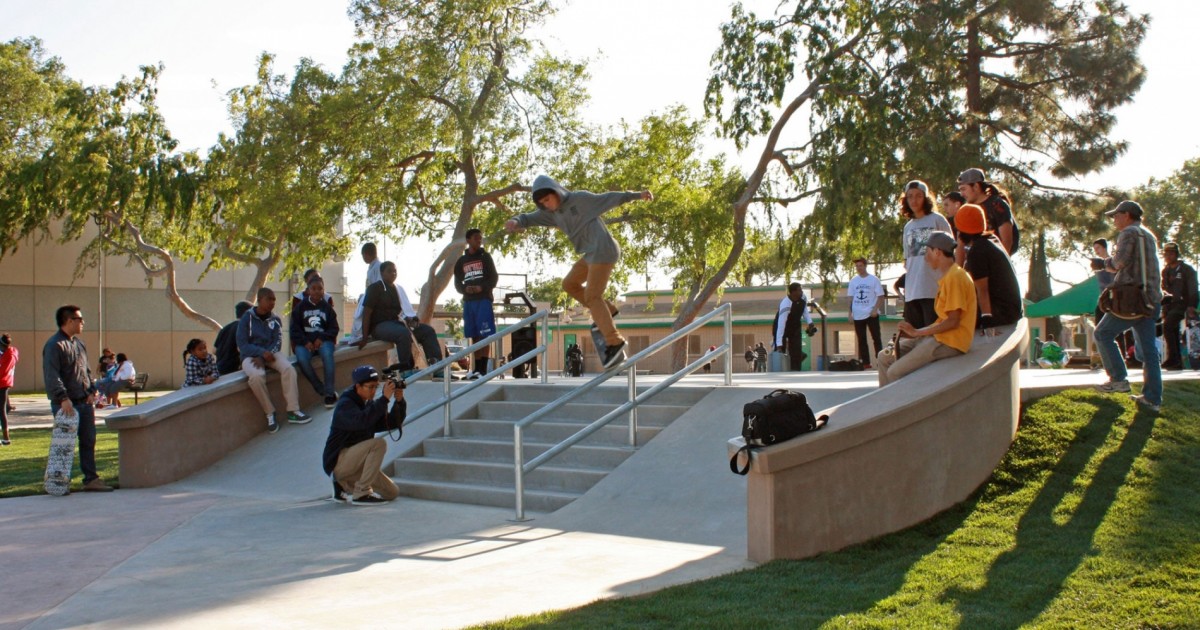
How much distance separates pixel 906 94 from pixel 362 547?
1846 cm

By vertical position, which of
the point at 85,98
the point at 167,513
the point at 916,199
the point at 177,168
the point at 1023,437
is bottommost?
the point at 167,513

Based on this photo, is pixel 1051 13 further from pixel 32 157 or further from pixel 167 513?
pixel 32 157

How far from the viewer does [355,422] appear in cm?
930

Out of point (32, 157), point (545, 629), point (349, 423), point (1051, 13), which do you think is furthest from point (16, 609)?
point (32, 157)

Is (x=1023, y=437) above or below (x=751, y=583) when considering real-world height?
above

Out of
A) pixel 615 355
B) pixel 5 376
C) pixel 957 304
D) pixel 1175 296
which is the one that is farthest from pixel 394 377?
pixel 5 376

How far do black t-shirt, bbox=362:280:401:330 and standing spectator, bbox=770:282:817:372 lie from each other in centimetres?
606

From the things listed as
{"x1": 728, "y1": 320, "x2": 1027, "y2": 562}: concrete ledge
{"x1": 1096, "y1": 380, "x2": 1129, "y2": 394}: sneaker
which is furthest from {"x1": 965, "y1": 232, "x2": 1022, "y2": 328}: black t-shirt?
Result: {"x1": 1096, "y1": 380, "x2": 1129, "y2": 394}: sneaker

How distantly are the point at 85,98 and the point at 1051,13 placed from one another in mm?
25801

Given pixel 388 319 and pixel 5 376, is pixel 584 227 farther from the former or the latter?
pixel 5 376

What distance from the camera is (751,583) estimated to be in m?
5.77

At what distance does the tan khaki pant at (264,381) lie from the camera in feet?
39.7

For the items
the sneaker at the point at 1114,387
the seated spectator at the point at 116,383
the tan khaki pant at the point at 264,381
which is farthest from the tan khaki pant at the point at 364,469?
the seated spectator at the point at 116,383

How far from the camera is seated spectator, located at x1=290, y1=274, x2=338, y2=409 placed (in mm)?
12445
